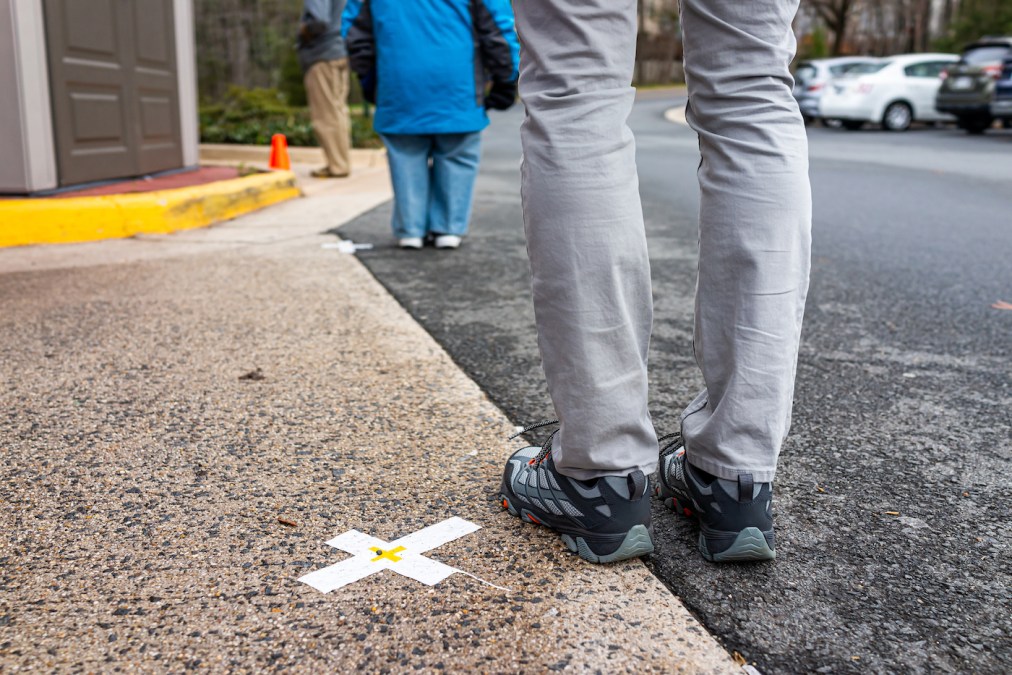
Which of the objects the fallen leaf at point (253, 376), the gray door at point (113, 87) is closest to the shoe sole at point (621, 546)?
the fallen leaf at point (253, 376)

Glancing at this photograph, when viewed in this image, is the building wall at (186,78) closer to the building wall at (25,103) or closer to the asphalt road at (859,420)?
the building wall at (25,103)

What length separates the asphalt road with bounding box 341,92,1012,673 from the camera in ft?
4.42

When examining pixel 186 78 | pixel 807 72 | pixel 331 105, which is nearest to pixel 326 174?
pixel 331 105

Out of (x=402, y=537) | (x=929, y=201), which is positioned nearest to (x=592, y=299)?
(x=402, y=537)

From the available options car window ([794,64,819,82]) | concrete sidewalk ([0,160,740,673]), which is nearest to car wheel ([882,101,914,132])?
car window ([794,64,819,82])

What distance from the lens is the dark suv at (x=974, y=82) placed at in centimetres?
1445

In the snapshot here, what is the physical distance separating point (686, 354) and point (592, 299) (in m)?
1.37

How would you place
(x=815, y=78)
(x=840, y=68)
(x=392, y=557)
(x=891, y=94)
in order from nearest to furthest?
(x=392, y=557)
(x=891, y=94)
(x=815, y=78)
(x=840, y=68)

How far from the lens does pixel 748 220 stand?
1.43 meters

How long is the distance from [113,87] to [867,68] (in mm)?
15189

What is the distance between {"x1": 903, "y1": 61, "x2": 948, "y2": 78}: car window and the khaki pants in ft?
40.2

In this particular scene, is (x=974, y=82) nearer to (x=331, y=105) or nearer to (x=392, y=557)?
(x=331, y=105)

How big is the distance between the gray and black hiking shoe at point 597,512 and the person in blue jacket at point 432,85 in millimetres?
3103

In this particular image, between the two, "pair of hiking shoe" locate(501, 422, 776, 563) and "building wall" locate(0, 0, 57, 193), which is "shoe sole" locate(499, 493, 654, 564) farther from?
"building wall" locate(0, 0, 57, 193)
